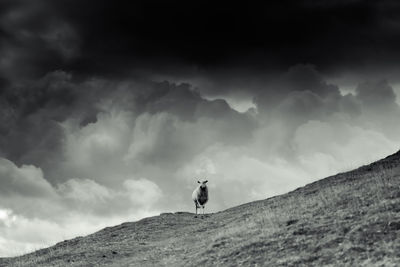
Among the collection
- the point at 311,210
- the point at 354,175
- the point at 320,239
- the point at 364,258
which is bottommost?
the point at 364,258

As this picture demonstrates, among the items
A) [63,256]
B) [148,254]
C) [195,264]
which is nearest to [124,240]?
[63,256]

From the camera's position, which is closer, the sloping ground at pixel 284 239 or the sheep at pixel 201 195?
the sloping ground at pixel 284 239

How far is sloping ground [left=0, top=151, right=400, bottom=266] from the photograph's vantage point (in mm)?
20344

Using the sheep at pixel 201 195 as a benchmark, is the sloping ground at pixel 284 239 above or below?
below

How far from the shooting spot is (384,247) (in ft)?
63.5

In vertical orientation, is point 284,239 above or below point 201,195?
below

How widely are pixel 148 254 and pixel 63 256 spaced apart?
26.2ft

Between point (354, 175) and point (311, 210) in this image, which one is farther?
point (354, 175)

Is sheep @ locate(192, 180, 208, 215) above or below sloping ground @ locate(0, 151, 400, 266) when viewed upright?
above

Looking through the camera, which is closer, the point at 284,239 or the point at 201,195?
the point at 284,239

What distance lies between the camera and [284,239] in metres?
23.7

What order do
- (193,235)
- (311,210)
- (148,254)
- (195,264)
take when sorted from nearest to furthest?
(195,264) < (311,210) < (148,254) < (193,235)

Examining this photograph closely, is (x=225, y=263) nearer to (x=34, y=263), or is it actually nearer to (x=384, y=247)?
(x=384, y=247)

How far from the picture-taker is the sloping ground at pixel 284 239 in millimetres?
20344
